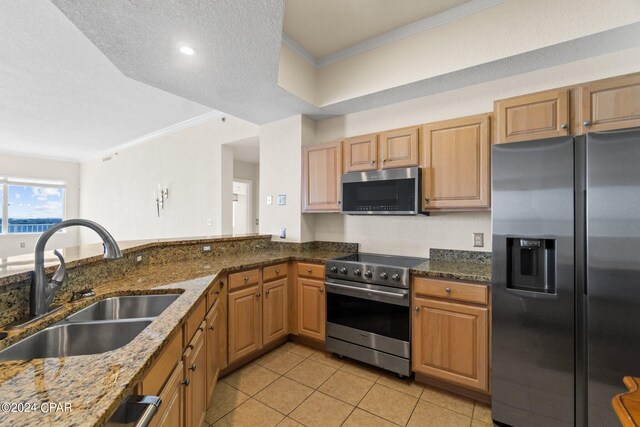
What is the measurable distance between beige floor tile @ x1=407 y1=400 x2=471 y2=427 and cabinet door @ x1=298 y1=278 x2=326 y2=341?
3.32 feet

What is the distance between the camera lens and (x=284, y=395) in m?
2.09

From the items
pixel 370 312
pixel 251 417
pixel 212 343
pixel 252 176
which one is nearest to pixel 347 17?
pixel 370 312

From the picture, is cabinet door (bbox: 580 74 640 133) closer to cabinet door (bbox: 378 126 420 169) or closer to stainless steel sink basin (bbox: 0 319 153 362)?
cabinet door (bbox: 378 126 420 169)

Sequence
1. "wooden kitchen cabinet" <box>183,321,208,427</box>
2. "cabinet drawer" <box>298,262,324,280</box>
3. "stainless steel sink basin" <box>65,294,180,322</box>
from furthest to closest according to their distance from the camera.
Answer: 1. "cabinet drawer" <box>298,262,324,280</box>
2. "stainless steel sink basin" <box>65,294,180,322</box>
3. "wooden kitchen cabinet" <box>183,321,208,427</box>

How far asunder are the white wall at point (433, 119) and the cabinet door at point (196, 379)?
198 centimetres

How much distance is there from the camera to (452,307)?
6.69 feet

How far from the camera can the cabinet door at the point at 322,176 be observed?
9.70ft

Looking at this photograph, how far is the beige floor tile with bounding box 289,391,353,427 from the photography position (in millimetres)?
1819

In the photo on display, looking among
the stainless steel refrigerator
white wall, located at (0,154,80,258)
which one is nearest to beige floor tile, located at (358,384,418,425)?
the stainless steel refrigerator

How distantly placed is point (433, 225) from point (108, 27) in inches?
115

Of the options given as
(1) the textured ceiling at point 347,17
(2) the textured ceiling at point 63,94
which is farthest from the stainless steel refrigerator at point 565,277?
(2) the textured ceiling at point 63,94

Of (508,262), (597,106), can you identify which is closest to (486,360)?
(508,262)

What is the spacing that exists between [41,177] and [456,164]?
31.0 feet

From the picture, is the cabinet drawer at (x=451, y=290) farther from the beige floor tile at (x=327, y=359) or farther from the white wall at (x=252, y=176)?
the white wall at (x=252, y=176)
